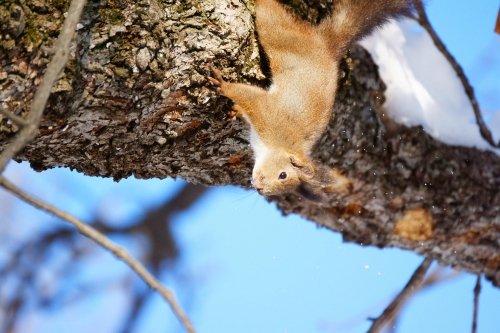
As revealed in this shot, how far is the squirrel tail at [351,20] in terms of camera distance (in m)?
2.03

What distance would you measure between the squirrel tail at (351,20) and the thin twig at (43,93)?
1.19 metres

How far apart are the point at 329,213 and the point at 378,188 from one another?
0.26 m

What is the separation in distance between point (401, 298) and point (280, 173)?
3.25ft

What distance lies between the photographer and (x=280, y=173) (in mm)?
2205

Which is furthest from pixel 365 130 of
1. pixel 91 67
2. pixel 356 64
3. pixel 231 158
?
pixel 91 67

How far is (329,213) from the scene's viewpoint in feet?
8.69

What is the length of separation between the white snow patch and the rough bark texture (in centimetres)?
7

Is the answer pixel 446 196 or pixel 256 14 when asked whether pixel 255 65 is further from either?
pixel 446 196

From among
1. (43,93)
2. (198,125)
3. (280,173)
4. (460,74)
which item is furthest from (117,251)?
(460,74)

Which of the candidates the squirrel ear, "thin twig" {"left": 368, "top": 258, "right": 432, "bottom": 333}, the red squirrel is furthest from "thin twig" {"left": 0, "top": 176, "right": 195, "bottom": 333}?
"thin twig" {"left": 368, "top": 258, "right": 432, "bottom": 333}

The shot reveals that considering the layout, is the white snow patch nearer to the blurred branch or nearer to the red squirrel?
the red squirrel

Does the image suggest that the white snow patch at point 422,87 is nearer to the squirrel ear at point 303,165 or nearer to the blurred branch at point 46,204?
the squirrel ear at point 303,165

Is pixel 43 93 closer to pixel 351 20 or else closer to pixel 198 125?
pixel 198 125

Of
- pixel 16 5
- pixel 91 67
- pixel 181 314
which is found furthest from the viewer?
pixel 91 67
